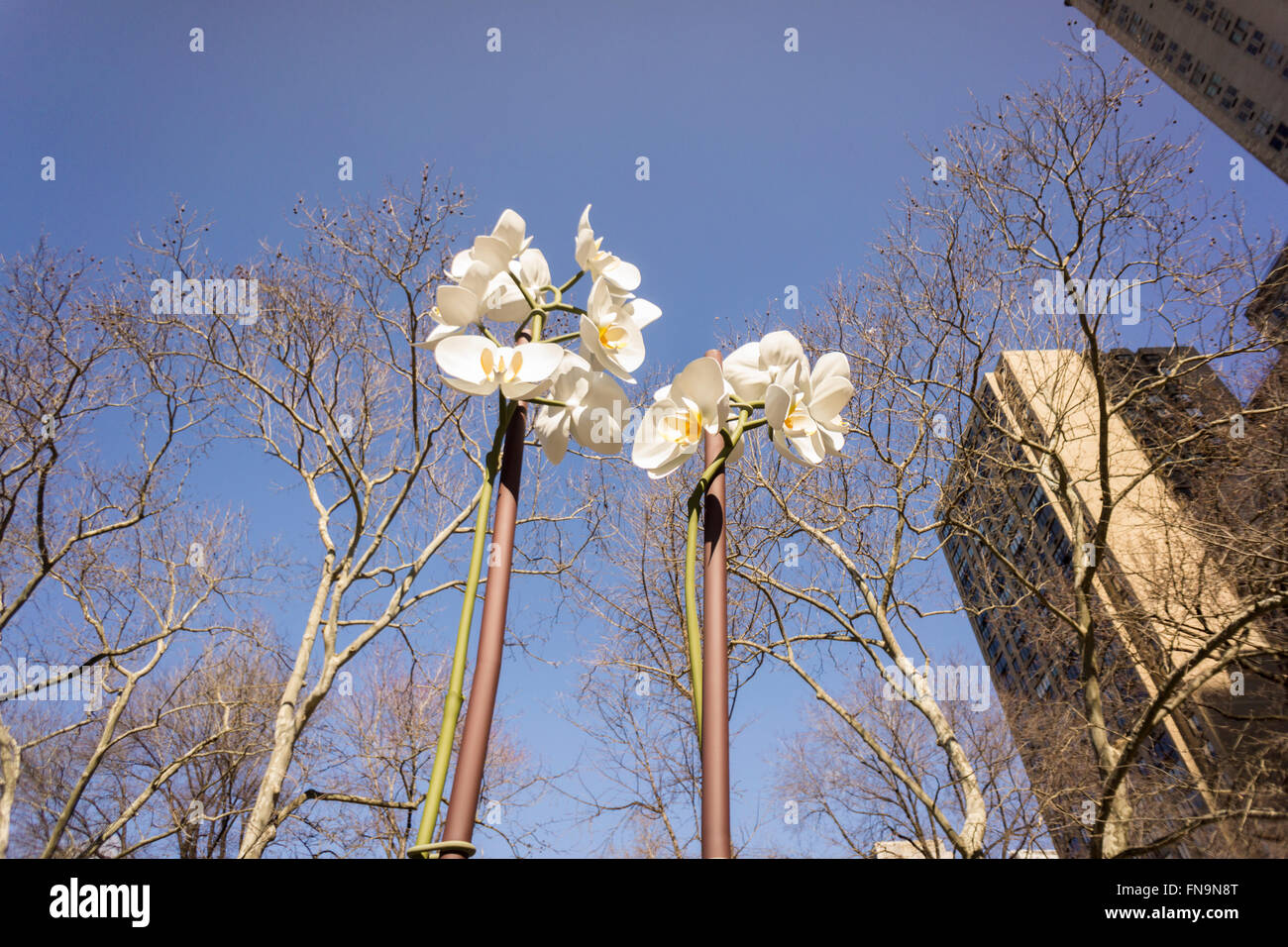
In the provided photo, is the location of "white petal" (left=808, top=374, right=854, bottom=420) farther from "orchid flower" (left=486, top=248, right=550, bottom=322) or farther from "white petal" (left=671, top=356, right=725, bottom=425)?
"orchid flower" (left=486, top=248, right=550, bottom=322)

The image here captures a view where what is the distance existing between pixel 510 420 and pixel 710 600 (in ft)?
1.03

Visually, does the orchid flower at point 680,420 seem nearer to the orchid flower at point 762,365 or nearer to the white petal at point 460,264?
the orchid flower at point 762,365

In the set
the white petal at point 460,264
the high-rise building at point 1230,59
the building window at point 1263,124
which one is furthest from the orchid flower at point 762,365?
the building window at point 1263,124

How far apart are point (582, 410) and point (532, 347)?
0.09 meters

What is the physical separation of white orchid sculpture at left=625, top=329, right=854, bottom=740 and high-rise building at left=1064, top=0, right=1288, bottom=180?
3943 centimetres

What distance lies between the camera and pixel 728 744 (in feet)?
2.02

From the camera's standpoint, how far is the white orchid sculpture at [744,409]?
794 mm

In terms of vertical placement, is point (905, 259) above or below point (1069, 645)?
above

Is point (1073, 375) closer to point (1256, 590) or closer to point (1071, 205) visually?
point (1071, 205)

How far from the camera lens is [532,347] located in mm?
784

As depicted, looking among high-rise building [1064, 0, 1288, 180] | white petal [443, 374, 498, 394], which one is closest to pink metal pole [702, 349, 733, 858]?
white petal [443, 374, 498, 394]

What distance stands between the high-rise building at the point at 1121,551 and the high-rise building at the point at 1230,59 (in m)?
32.1

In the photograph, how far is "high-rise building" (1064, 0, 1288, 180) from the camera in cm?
3083
